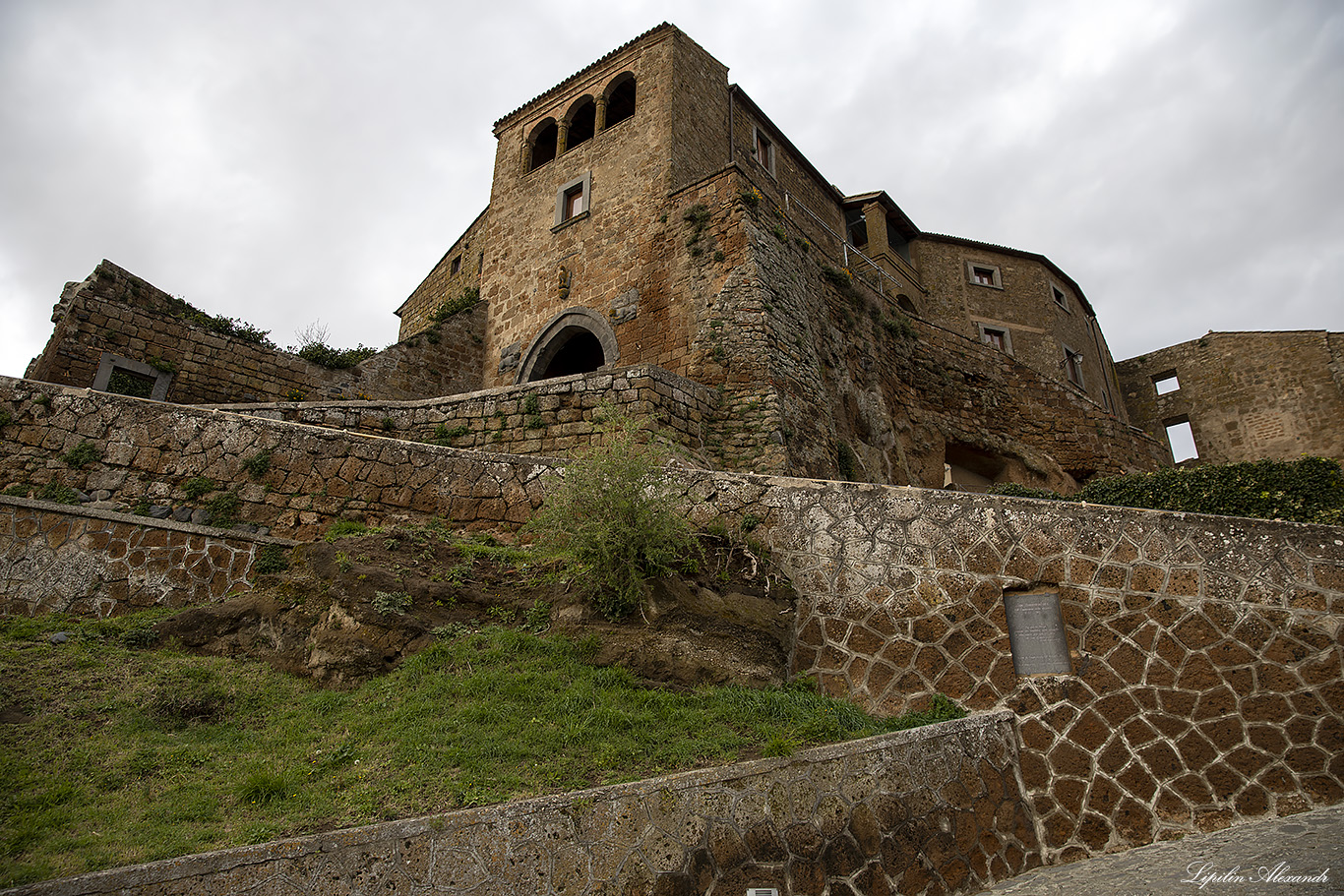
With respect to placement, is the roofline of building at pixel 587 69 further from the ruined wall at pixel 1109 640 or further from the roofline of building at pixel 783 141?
the ruined wall at pixel 1109 640

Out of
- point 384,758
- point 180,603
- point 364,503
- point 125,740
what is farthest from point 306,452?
point 384,758

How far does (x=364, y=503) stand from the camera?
24.7 ft

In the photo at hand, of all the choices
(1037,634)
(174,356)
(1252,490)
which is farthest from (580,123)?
(1037,634)

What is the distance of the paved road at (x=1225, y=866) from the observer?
3.83m

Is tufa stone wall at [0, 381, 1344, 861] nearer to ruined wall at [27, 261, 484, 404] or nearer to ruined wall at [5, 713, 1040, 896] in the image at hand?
ruined wall at [5, 713, 1040, 896]

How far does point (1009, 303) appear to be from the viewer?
2331 centimetres

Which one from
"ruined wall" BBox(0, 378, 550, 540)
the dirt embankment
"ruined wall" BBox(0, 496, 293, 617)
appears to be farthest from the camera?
"ruined wall" BBox(0, 378, 550, 540)

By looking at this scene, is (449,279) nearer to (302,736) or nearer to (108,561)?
(108,561)

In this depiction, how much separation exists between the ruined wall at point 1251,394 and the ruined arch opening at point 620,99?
1817cm

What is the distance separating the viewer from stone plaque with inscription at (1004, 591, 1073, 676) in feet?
19.5

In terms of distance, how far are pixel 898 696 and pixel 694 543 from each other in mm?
2020

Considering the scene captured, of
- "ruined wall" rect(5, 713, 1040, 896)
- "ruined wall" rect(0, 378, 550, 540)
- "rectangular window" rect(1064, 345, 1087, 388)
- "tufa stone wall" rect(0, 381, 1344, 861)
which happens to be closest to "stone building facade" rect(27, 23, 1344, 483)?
"rectangular window" rect(1064, 345, 1087, 388)

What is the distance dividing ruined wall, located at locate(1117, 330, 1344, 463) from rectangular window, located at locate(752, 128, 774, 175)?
14783 mm

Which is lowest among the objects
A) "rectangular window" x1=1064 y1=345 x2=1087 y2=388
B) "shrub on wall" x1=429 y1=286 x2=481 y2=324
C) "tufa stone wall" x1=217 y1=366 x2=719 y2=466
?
"tufa stone wall" x1=217 y1=366 x2=719 y2=466
